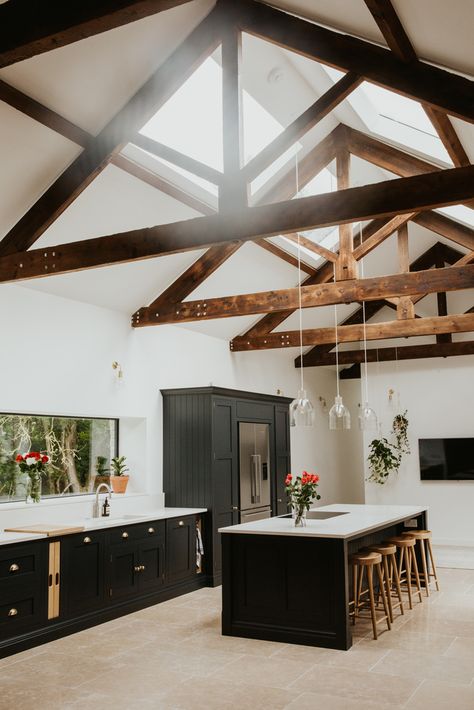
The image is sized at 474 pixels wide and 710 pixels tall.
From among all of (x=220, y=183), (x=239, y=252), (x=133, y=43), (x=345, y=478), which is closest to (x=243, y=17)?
(x=133, y=43)

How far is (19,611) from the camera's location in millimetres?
5422

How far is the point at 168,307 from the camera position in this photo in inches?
310

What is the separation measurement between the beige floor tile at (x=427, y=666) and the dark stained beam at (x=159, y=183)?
445cm

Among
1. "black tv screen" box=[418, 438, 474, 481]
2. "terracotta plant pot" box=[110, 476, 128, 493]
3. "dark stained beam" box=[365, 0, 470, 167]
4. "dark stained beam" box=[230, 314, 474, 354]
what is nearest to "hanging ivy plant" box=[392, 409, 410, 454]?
"black tv screen" box=[418, 438, 474, 481]

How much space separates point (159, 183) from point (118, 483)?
3320mm

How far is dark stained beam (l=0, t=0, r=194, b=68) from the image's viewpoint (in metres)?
3.38

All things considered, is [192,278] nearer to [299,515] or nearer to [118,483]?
[118,483]

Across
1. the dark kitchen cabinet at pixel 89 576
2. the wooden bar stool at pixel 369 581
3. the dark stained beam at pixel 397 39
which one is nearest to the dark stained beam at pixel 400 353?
the dark kitchen cabinet at pixel 89 576

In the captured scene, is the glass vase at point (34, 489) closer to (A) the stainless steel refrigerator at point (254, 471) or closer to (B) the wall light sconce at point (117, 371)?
(B) the wall light sconce at point (117, 371)

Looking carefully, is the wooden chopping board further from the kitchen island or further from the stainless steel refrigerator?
the stainless steel refrigerator

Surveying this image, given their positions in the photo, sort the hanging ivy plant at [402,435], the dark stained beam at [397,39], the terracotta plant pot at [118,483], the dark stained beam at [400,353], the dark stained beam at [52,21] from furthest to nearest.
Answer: the hanging ivy plant at [402,435] < the dark stained beam at [400,353] < the terracotta plant pot at [118,483] < the dark stained beam at [397,39] < the dark stained beam at [52,21]

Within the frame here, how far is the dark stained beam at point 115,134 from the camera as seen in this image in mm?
5453

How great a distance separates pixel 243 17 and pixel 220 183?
1.43 m

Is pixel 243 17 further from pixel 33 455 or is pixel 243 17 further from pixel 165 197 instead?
pixel 33 455
